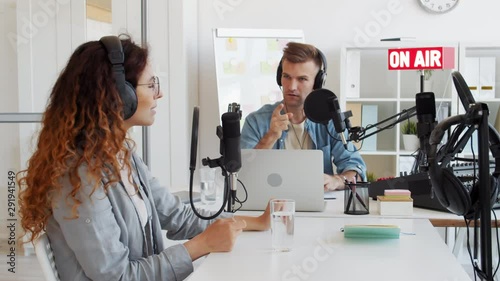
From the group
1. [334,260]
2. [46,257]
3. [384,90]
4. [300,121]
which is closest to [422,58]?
[384,90]

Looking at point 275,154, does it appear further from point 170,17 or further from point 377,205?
point 170,17

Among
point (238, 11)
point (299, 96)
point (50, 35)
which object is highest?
point (238, 11)

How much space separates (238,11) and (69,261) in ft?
12.5

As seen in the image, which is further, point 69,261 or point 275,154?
point 275,154

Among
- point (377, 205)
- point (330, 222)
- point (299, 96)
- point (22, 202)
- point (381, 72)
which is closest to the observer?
point (22, 202)

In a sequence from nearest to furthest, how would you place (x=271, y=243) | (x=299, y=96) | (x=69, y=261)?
(x=69, y=261), (x=271, y=243), (x=299, y=96)

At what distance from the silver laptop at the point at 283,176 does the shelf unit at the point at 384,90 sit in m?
2.44

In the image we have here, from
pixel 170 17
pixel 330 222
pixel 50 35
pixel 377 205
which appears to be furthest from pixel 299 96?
pixel 170 17

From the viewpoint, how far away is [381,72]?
4.84 metres

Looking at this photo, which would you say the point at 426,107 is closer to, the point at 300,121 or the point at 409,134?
the point at 300,121

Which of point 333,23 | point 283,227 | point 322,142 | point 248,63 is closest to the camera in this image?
point 283,227

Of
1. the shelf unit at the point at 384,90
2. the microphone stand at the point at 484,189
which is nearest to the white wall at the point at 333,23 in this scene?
the shelf unit at the point at 384,90

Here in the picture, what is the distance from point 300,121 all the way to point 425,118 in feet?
4.94

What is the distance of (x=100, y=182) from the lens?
5.08 ft
